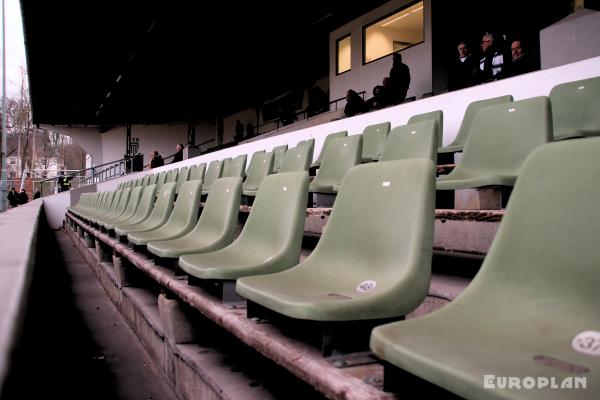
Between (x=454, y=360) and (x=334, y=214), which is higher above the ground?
(x=334, y=214)

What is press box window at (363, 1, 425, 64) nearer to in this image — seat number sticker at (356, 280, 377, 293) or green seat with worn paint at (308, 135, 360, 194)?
green seat with worn paint at (308, 135, 360, 194)

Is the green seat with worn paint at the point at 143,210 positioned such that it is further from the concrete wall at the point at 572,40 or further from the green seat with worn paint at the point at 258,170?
the concrete wall at the point at 572,40

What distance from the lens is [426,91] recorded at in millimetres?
8523

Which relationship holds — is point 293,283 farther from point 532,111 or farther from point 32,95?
point 32,95

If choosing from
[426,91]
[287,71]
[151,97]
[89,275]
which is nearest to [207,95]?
[151,97]

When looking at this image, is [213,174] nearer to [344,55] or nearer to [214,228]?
[214,228]

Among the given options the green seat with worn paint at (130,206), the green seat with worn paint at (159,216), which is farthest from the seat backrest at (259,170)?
the green seat with worn paint at (130,206)

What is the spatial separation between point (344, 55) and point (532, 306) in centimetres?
1020

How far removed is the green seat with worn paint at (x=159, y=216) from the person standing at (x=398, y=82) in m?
3.37

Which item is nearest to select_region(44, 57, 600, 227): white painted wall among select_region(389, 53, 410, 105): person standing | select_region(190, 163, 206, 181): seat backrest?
select_region(190, 163, 206, 181): seat backrest

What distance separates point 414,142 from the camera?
8.43 ft

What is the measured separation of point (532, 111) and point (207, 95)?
15.1 metres

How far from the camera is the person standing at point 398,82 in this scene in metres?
6.06

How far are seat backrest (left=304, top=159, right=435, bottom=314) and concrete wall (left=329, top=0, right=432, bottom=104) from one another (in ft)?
24.6
